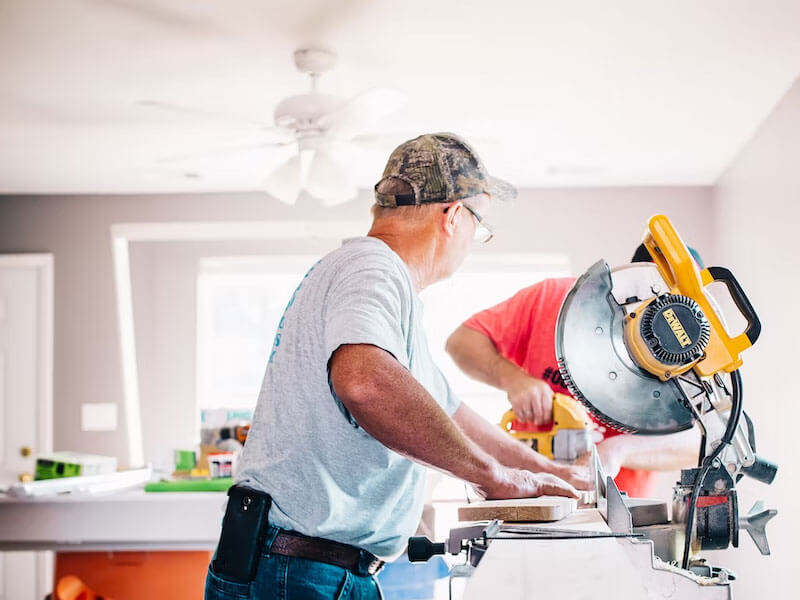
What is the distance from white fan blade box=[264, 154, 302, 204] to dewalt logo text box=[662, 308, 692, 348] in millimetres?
2577

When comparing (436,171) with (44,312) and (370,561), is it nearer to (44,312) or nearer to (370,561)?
(370,561)

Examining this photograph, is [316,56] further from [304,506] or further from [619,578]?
[619,578]

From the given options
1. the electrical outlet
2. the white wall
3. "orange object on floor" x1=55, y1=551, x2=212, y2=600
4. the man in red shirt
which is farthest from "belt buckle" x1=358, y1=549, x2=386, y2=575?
the electrical outlet

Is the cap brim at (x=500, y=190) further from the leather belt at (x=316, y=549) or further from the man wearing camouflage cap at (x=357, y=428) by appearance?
the leather belt at (x=316, y=549)

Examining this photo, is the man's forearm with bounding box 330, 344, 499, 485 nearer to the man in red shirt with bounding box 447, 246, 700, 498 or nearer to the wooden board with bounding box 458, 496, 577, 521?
the wooden board with bounding box 458, 496, 577, 521

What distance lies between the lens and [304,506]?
1.24 meters

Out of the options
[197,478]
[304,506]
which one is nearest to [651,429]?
[304,506]

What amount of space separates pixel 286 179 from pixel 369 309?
8.29ft

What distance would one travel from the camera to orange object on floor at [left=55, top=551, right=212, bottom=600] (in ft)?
9.04

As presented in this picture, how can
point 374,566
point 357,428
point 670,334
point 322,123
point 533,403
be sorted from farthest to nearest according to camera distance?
point 322,123, point 533,403, point 374,566, point 357,428, point 670,334

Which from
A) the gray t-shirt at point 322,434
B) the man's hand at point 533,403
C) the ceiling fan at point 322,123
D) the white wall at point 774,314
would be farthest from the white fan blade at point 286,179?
the gray t-shirt at point 322,434

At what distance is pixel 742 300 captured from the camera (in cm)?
116

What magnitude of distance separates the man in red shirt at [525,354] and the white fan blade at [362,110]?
1.00 m

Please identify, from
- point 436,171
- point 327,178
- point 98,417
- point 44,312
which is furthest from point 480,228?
point 44,312
